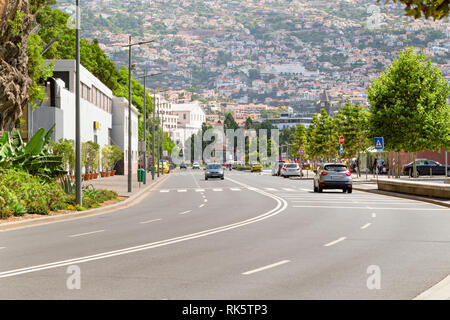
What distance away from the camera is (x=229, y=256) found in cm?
1212

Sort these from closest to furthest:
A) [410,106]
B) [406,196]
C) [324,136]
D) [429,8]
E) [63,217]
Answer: [429,8], [63,217], [406,196], [410,106], [324,136]

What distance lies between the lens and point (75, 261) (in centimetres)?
1152

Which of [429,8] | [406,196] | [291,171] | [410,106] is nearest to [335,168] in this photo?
[406,196]

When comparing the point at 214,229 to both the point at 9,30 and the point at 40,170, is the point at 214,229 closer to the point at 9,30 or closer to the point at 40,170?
the point at 40,170

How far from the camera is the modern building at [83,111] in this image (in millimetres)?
49469

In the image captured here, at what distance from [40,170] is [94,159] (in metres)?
35.8

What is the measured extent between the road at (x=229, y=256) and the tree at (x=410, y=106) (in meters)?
32.9

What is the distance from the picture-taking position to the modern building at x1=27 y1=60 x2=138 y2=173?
49469 millimetres

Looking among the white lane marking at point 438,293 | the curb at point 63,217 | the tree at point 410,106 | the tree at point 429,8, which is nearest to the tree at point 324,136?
the tree at point 410,106

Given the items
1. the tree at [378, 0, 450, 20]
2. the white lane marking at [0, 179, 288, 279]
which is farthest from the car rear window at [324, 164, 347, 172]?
the tree at [378, 0, 450, 20]

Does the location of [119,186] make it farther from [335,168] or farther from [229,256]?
[229,256]

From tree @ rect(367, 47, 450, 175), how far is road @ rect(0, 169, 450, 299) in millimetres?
32885

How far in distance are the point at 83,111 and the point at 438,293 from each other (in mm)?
56021
